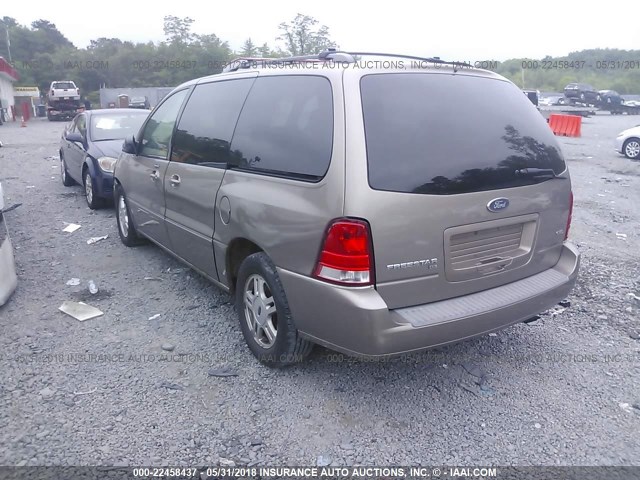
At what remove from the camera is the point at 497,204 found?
115 inches

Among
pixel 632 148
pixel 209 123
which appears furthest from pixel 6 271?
pixel 632 148

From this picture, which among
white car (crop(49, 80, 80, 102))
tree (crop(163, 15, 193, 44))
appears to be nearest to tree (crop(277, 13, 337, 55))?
white car (crop(49, 80, 80, 102))

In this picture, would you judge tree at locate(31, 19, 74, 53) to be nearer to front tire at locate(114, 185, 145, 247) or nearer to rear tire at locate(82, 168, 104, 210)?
rear tire at locate(82, 168, 104, 210)

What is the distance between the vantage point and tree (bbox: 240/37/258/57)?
2276 inches

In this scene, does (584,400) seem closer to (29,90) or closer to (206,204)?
(206,204)

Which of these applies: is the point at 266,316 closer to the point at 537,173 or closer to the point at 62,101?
the point at 537,173

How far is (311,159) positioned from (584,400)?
7.39 feet

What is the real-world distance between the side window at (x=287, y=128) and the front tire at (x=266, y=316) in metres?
0.62

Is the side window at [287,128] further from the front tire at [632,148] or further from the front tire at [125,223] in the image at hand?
the front tire at [632,148]

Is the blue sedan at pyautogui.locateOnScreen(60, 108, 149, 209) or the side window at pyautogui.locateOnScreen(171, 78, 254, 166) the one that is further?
the blue sedan at pyautogui.locateOnScreen(60, 108, 149, 209)

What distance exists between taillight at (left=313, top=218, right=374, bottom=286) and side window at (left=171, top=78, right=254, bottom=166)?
130cm

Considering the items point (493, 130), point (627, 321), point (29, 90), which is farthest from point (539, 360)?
point (29, 90)

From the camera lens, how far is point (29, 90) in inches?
2009

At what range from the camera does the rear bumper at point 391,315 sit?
8.54 ft
